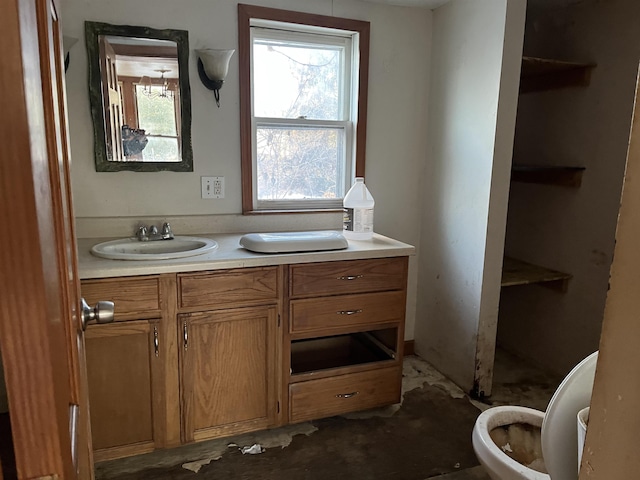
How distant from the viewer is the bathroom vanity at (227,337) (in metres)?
1.76

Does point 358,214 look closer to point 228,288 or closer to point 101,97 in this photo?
point 228,288

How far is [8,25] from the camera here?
0.33 metres

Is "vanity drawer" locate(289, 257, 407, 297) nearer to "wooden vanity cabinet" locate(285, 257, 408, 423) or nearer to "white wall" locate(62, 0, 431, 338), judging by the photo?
"wooden vanity cabinet" locate(285, 257, 408, 423)

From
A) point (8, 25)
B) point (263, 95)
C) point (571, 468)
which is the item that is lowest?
point (571, 468)

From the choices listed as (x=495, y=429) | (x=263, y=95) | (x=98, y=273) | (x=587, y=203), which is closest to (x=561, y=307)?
(x=587, y=203)

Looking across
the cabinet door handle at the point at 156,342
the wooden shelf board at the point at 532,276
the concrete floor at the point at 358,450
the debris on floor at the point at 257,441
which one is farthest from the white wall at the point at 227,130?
the debris on floor at the point at 257,441

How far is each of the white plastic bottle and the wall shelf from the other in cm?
104

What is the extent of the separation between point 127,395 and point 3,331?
1641mm

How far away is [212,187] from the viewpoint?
234 centimetres

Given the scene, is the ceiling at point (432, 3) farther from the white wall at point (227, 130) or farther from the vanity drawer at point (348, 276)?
the vanity drawer at point (348, 276)

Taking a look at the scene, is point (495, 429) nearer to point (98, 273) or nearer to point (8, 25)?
point (98, 273)

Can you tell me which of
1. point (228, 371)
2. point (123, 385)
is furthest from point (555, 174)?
point (123, 385)

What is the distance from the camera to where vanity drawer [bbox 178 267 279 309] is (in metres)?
1.81

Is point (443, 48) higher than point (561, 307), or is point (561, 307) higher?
point (443, 48)
